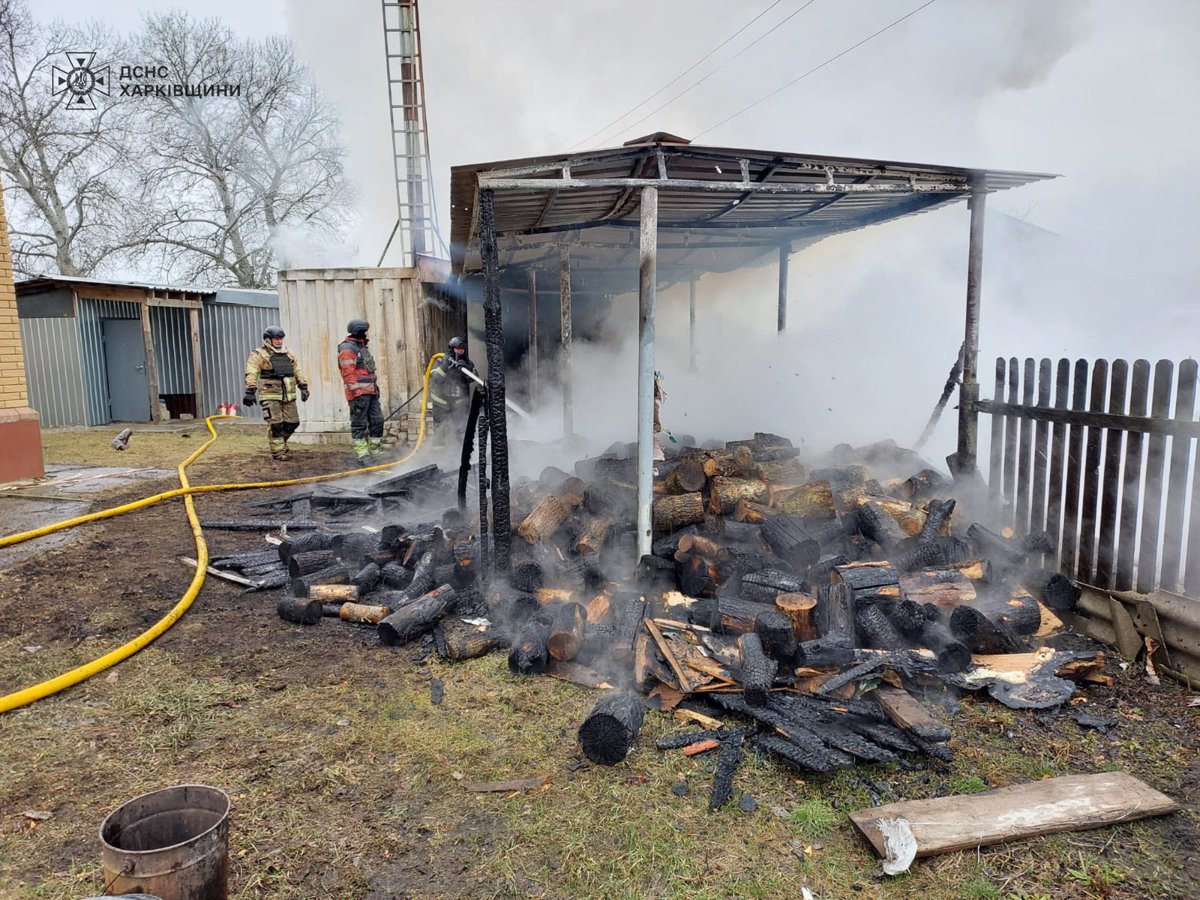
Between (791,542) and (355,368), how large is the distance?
23.9 ft

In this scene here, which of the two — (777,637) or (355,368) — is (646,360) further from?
(355,368)

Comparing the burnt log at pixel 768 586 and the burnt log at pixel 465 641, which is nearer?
the burnt log at pixel 465 641

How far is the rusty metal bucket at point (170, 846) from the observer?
1.89m

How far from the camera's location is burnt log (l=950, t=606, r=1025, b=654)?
389 centimetres

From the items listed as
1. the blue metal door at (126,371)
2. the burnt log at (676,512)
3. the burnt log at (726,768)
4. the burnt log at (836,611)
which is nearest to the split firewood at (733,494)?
the burnt log at (676,512)

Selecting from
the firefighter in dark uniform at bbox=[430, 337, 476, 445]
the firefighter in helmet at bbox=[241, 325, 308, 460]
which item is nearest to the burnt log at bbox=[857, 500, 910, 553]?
the firefighter in dark uniform at bbox=[430, 337, 476, 445]

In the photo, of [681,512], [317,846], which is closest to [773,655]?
[681,512]

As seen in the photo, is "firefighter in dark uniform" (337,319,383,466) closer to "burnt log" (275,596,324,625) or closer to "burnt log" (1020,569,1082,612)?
"burnt log" (275,596,324,625)

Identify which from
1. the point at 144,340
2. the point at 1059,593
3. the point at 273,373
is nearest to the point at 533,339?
the point at 273,373

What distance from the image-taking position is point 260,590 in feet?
17.5

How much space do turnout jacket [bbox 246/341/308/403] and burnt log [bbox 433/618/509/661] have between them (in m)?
7.13

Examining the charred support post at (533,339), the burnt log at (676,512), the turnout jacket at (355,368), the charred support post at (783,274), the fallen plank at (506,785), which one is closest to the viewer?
the fallen plank at (506,785)

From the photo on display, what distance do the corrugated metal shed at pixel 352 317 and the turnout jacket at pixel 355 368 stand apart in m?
2.30

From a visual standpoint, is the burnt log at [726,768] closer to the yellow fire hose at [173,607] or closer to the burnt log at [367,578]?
the burnt log at [367,578]
